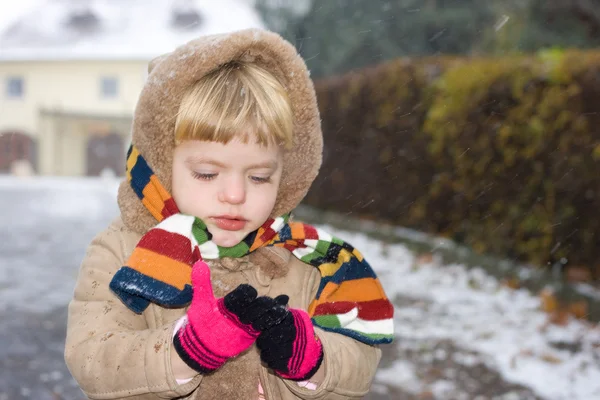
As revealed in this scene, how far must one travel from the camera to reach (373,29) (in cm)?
2148

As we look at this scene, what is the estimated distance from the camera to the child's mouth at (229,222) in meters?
1.79

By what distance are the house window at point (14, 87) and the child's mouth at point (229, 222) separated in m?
31.0

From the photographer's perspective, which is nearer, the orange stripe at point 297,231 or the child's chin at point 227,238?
the child's chin at point 227,238

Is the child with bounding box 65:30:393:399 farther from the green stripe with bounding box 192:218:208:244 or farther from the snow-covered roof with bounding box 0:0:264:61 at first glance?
the snow-covered roof with bounding box 0:0:264:61

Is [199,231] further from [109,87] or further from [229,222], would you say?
[109,87]

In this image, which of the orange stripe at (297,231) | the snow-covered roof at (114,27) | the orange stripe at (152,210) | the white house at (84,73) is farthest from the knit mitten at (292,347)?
the snow-covered roof at (114,27)

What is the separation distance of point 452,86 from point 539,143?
1.99m

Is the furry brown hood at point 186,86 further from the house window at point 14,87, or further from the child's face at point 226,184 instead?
the house window at point 14,87

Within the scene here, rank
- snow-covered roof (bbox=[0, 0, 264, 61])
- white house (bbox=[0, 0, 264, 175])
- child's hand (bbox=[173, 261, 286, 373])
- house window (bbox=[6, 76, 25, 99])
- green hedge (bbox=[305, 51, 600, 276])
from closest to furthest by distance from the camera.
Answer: child's hand (bbox=[173, 261, 286, 373]) < green hedge (bbox=[305, 51, 600, 276]) < white house (bbox=[0, 0, 264, 175]) < house window (bbox=[6, 76, 25, 99]) < snow-covered roof (bbox=[0, 0, 264, 61])

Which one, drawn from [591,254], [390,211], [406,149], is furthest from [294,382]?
[390,211]

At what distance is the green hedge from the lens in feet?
20.2

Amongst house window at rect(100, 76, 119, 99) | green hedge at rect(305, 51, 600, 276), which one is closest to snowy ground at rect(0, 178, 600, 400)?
green hedge at rect(305, 51, 600, 276)

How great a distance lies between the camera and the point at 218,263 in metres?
1.87

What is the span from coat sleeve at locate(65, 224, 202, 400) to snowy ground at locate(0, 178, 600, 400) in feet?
7.49
